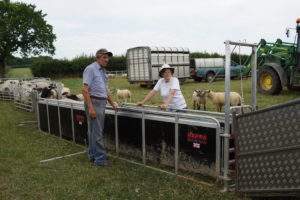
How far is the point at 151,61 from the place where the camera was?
66.2ft

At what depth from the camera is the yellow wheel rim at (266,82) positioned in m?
13.8

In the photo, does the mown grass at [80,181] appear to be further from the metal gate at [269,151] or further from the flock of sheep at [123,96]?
the flock of sheep at [123,96]

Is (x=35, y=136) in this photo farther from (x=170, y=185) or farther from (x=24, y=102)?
(x=24, y=102)

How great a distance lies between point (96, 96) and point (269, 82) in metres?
11.1

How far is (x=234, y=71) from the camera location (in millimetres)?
26234

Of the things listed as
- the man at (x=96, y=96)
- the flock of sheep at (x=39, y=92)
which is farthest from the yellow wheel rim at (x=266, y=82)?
the man at (x=96, y=96)

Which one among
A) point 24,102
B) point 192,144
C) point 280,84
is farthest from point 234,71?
point 192,144

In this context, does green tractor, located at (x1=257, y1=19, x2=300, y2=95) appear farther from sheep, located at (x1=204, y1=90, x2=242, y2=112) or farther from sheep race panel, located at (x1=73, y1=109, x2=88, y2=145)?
sheep race panel, located at (x1=73, y1=109, x2=88, y2=145)

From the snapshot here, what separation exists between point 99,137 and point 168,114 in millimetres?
1350

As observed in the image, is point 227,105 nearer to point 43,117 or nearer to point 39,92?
point 43,117

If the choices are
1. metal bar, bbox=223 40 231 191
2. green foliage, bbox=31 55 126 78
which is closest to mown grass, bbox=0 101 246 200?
metal bar, bbox=223 40 231 191

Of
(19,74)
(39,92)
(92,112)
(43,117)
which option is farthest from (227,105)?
(19,74)

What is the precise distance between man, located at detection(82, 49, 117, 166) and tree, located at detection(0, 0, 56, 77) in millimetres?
35623

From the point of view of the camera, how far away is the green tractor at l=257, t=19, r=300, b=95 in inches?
493
